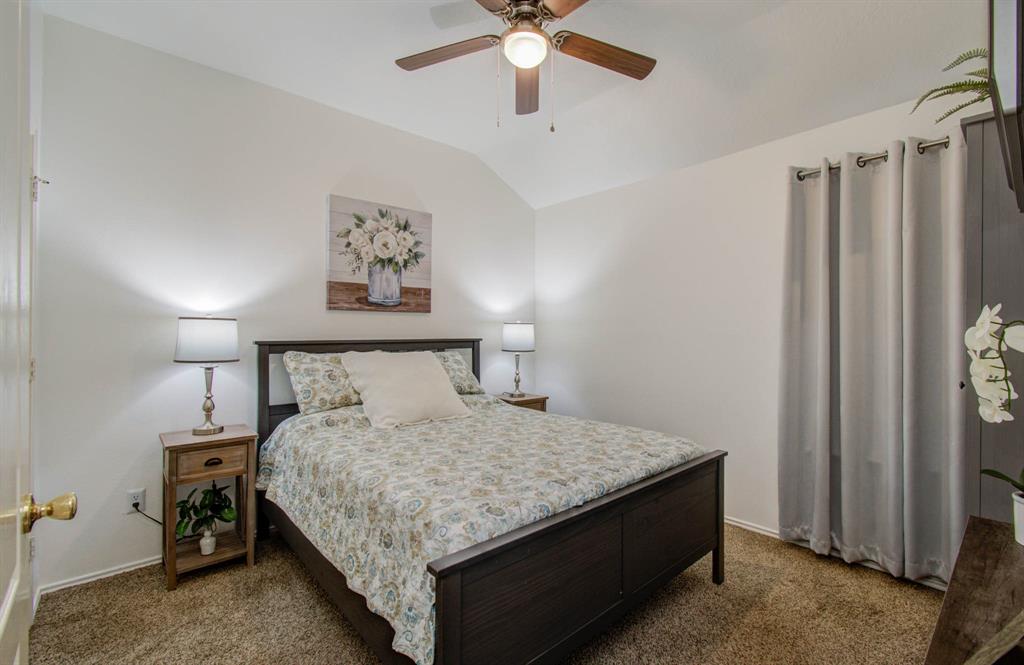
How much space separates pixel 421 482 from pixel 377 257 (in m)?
2.15

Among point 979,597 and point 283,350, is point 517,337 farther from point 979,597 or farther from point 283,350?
point 979,597

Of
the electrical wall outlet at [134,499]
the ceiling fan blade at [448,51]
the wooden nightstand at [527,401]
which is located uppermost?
the ceiling fan blade at [448,51]

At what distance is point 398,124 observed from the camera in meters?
3.45

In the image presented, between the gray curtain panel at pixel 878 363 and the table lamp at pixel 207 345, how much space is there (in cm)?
312

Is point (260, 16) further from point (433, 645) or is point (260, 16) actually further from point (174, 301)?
point (433, 645)

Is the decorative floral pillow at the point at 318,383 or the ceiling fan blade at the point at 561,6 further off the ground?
the ceiling fan blade at the point at 561,6

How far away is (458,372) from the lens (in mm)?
3426

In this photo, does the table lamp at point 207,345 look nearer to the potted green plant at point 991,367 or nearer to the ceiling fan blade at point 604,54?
the ceiling fan blade at point 604,54

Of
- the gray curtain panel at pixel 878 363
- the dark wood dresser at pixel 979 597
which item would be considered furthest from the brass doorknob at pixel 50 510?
the gray curtain panel at pixel 878 363

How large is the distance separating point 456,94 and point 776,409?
2.87 metres

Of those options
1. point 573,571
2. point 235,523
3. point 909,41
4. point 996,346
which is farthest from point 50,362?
point 909,41

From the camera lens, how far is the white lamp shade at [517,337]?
3918 millimetres

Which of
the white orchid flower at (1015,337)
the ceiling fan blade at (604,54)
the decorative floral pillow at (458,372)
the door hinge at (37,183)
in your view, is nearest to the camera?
the white orchid flower at (1015,337)

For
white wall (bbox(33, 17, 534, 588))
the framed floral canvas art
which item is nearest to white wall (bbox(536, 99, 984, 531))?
the framed floral canvas art
